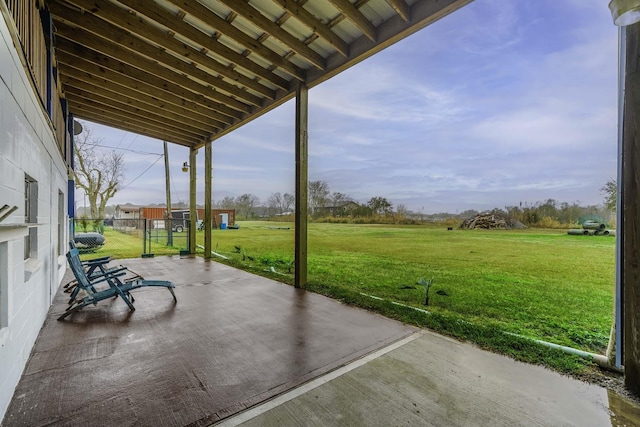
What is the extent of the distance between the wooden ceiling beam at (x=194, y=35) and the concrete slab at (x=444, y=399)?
396cm

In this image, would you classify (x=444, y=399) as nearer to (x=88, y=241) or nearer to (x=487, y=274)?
(x=487, y=274)

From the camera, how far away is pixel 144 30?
11.1 ft

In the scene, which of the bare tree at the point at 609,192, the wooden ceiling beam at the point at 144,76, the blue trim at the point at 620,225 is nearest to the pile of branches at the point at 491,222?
the bare tree at the point at 609,192

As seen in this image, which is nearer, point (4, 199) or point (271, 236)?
point (4, 199)

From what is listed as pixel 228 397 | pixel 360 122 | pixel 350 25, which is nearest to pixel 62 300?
pixel 228 397

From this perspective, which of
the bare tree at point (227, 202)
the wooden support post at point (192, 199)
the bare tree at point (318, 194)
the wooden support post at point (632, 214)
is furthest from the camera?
the bare tree at point (227, 202)

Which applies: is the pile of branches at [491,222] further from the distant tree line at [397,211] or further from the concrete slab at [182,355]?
the concrete slab at [182,355]

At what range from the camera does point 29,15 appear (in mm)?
2297

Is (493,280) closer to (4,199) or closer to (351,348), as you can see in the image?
(351,348)

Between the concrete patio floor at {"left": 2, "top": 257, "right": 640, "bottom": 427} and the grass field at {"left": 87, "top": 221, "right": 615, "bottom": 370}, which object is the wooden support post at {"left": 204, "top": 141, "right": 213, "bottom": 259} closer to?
the grass field at {"left": 87, "top": 221, "right": 615, "bottom": 370}

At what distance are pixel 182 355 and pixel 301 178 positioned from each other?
2.99 meters

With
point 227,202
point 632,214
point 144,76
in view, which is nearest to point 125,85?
point 144,76

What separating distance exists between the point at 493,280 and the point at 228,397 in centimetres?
506

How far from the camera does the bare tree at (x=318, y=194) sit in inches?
298
